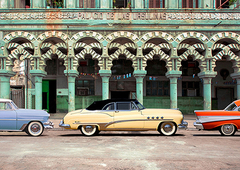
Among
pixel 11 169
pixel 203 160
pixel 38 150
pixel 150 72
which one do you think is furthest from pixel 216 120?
pixel 150 72

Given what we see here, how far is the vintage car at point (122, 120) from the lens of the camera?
29.7 ft

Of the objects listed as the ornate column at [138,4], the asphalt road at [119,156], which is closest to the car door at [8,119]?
the asphalt road at [119,156]

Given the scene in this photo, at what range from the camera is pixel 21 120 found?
29.3 ft

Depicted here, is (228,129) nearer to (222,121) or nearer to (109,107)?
(222,121)

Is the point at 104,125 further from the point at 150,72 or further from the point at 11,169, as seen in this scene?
the point at 150,72

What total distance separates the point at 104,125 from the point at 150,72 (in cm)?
1097

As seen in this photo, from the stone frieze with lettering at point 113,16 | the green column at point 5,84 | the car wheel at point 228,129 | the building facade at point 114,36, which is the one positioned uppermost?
the stone frieze with lettering at point 113,16

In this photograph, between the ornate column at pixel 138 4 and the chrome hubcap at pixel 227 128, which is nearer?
the chrome hubcap at pixel 227 128

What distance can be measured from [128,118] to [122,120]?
258mm

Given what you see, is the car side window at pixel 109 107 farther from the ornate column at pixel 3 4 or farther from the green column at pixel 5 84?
the ornate column at pixel 3 4

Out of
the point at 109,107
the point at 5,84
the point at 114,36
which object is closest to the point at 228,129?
the point at 109,107

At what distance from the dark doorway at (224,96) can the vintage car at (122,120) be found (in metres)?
11.8

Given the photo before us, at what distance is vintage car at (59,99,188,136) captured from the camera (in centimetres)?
904

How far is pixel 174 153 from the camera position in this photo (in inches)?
235
